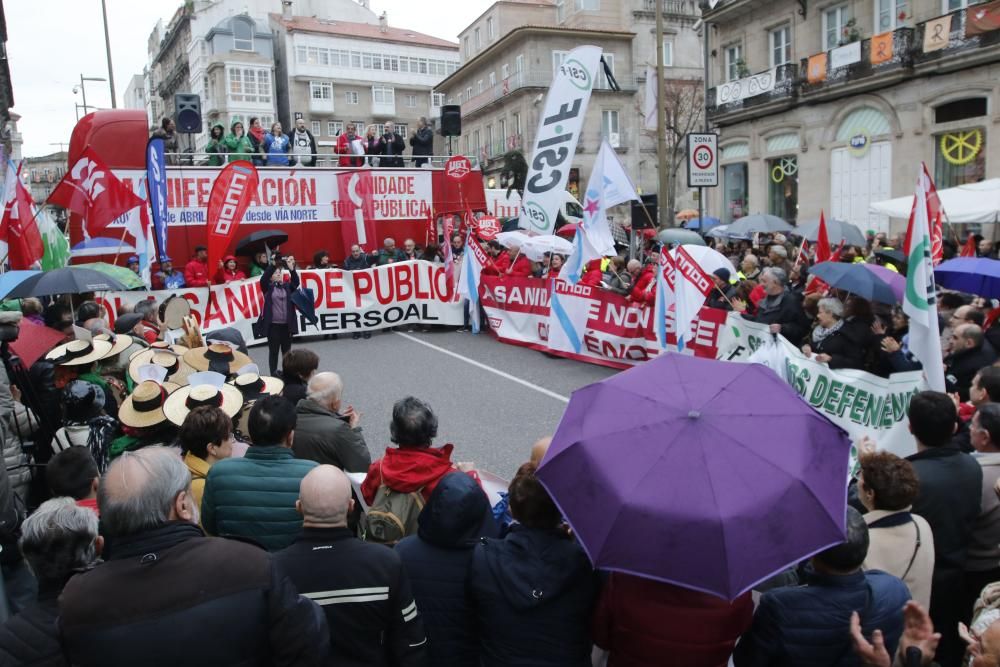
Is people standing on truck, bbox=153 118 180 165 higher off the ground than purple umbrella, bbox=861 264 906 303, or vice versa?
people standing on truck, bbox=153 118 180 165

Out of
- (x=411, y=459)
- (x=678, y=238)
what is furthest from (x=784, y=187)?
(x=411, y=459)

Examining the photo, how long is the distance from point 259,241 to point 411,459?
1369 centimetres

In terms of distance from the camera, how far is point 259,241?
16.2 m

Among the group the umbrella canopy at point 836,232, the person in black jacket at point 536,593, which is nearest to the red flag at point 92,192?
the person in black jacket at point 536,593

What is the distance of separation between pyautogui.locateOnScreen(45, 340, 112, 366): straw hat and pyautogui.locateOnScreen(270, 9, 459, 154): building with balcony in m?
59.5

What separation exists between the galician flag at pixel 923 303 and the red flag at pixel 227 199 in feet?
36.4

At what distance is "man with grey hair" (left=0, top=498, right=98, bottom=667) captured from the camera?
90.0 inches

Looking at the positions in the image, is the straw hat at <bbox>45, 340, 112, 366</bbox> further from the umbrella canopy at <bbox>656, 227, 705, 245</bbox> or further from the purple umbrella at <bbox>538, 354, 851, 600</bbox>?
the umbrella canopy at <bbox>656, 227, 705, 245</bbox>

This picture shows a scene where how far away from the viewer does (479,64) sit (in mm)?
54594

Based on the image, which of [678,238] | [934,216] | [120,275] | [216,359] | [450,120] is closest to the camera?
[216,359]

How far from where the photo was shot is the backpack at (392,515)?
338 cm

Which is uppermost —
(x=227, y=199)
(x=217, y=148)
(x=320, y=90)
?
(x=320, y=90)

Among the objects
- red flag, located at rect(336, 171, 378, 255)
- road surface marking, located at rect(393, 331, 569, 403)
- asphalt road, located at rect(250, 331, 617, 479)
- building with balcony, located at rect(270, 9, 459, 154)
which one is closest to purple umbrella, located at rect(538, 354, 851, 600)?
asphalt road, located at rect(250, 331, 617, 479)

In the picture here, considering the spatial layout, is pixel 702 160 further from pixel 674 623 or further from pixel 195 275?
pixel 674 623
